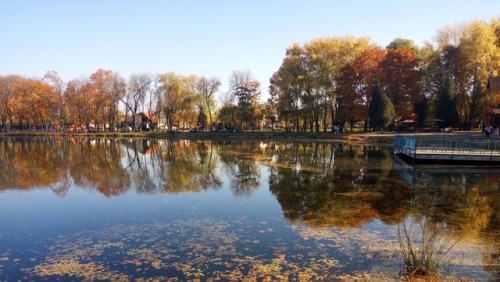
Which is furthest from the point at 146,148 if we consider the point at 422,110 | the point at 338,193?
the point at 422,110

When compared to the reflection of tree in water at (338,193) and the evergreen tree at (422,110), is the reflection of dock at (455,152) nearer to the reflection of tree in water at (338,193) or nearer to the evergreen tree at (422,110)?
the reflection of tree in water at (338,193)

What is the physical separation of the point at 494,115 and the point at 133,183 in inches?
1721

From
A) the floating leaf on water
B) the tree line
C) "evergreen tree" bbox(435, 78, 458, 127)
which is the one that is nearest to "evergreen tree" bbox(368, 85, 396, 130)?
the tree line

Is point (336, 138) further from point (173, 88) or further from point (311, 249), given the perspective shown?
point (311, 249)

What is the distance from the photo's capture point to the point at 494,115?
147ft

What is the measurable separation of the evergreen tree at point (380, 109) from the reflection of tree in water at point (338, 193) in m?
25.2

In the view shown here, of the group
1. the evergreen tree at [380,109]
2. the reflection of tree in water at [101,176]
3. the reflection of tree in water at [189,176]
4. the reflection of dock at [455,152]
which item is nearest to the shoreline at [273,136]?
the evergreen tree at [380,109]

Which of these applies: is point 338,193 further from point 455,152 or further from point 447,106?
point 447,106

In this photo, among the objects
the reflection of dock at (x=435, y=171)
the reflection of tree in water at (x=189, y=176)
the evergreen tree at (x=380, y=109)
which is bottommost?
the reflection of tree in water at (x=189, y=176)

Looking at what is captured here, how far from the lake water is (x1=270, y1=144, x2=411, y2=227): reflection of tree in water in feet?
0.19

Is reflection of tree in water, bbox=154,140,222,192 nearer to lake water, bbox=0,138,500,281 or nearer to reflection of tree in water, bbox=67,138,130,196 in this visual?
lake water, bbox=0,138,500,281

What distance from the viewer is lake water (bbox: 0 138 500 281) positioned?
27.3ft

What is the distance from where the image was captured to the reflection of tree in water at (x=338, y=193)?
1285 centimetres

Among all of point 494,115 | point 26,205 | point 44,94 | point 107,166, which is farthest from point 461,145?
point 44,94
